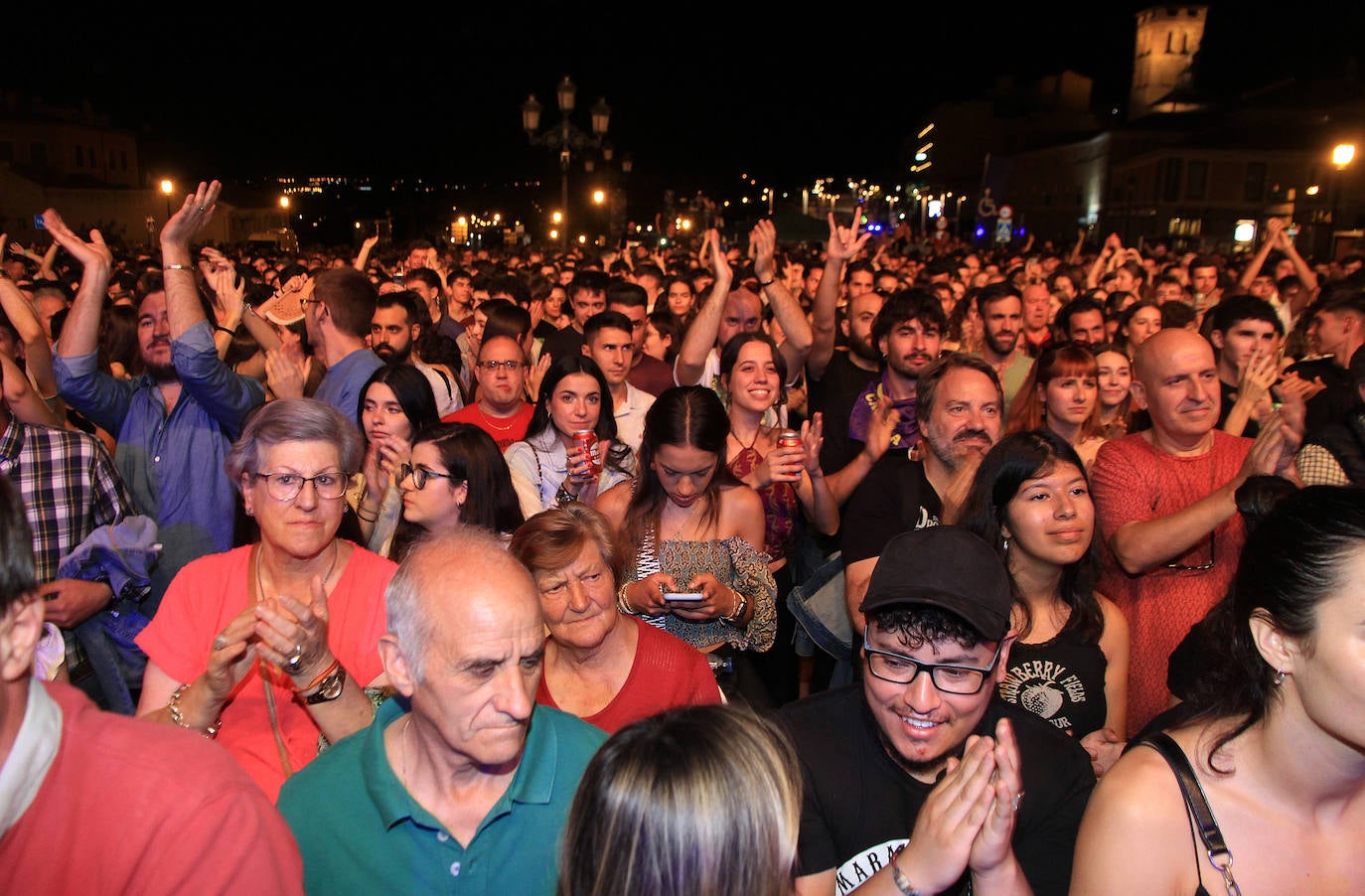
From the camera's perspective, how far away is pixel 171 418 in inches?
185

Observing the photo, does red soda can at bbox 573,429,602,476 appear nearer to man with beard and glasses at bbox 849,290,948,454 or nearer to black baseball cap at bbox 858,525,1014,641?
man with beard and glasses at bbox 849,290,948,454

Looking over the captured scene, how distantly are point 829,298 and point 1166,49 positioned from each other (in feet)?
277

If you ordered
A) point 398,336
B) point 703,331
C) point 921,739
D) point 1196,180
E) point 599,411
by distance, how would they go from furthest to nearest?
point 1196,180 → point 398,336 → point 703,331 → point 599,411 → point 921,739

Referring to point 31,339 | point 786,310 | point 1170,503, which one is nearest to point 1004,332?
point 786,310

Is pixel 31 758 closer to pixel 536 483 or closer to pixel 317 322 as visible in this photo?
pixel 536 483

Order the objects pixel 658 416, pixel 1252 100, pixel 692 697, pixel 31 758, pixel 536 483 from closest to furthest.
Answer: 1. pixel 31 758
2. pixel 692 697
3. pixel 658 416
4. pixel 536 483
5. pixel 1252 100

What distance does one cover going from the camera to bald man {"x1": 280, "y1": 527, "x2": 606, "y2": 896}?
2.21 metres

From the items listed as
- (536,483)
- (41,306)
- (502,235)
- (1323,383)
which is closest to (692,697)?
(536,483)

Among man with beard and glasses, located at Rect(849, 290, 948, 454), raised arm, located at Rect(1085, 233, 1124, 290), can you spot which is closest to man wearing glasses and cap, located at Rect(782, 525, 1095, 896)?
man with beard and glasses, located at Rect(849, 290, 948, 454)

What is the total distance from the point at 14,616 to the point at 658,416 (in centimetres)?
294

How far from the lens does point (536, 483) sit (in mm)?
4977

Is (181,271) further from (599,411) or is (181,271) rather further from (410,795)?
(410,795)

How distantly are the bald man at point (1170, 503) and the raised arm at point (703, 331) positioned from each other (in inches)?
112

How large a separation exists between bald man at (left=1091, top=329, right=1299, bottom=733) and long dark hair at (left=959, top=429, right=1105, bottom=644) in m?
0.38
